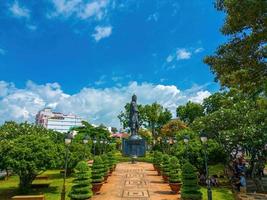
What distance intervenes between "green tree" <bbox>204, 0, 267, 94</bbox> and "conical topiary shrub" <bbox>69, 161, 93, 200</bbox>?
7894mm

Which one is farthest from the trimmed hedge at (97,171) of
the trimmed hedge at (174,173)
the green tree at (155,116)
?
the green tree at (155,116)

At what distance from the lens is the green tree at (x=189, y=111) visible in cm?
6281

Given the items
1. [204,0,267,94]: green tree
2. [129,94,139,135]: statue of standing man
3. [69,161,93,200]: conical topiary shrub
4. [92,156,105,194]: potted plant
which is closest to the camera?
[204,0,267,94]: green tree

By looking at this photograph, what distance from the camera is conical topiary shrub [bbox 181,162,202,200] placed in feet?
47.8

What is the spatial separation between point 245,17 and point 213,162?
14.0m

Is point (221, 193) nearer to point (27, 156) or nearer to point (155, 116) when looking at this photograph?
point (27, 156)

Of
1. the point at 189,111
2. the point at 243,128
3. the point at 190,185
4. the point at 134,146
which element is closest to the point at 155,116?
the point at 189,111

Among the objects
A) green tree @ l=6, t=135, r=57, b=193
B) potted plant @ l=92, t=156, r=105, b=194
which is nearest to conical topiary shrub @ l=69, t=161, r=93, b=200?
potted plant @ l=92, t=156, r=105, b=194

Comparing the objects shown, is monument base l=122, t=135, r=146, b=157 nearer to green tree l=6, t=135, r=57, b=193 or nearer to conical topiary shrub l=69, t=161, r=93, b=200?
green tree l=6, t=135, r=57, b=193

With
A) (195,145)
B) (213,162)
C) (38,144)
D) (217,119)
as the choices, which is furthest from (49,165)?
(217,119)

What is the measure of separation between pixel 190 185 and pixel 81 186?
5370mm

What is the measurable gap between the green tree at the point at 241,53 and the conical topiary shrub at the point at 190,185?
487cm

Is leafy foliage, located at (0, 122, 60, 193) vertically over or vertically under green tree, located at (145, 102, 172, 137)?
under

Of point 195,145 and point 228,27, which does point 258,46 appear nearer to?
point 228,27
